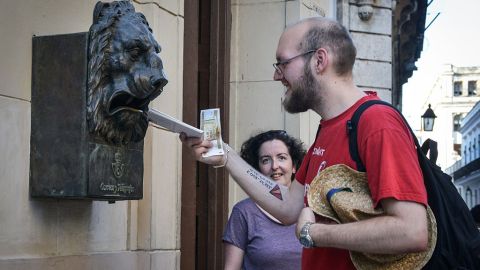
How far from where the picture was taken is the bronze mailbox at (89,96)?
3643 millimetres

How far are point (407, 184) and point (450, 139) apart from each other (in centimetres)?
9414

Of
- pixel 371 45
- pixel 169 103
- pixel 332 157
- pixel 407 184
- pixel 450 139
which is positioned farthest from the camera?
pixel 450 139

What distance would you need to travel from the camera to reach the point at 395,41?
26.1 m

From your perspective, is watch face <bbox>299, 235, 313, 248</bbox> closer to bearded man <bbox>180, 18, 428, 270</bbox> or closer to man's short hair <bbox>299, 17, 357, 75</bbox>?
bearded man <bbox>180, 18, 428, 270</bbox>

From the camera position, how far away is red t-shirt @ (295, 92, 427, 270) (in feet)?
9.62

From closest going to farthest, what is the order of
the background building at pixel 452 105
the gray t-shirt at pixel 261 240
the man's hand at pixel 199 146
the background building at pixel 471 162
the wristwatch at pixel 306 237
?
the wristwatch at pixel 306 237 → the man's hand at pixel 199 146 → the gray t-shirt at pixel 261 240 → the background building at pixel 471 162 → the background building at pixel 452 105

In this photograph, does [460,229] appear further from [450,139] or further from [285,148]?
[450,139]

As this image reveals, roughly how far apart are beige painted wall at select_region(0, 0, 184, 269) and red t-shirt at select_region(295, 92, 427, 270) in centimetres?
121

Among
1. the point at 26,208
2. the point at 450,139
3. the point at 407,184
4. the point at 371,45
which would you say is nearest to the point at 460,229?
A: the point at 407,184

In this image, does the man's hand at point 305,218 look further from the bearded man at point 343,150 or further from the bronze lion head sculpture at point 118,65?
the bronze lion head sculpture at point 118,65

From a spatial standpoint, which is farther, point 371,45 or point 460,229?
point 371,45

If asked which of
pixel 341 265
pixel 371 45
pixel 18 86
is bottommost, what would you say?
pixel 341 265

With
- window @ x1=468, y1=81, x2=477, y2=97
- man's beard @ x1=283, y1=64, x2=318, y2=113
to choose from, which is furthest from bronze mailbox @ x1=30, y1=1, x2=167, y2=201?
window @ x1=468, y1=81, x2=477, y2=97

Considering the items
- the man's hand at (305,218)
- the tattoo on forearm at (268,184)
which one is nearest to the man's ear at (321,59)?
the man's hand at (305,218)
